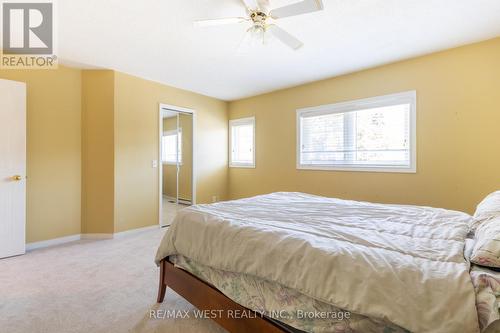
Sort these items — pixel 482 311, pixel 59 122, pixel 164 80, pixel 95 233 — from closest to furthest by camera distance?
pixel 482 311 < pixel 59 122 < pixel 95 233 < pixel 164 80

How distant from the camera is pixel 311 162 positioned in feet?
13.8

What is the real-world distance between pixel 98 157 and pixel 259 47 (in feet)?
9.06

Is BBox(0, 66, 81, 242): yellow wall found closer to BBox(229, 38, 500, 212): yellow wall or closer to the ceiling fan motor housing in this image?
the ceiling fan motor housing

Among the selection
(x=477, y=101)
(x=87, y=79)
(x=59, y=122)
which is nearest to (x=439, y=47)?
(x=477, y=101)

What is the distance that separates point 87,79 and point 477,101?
16.3 ft

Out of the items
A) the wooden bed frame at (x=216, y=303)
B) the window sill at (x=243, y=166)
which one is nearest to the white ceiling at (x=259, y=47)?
the window sill at (x=243, y=166)

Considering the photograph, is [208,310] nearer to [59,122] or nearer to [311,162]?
[311,162]

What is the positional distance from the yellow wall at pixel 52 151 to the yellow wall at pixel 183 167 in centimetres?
153

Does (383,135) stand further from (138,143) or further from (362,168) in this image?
(138,143)

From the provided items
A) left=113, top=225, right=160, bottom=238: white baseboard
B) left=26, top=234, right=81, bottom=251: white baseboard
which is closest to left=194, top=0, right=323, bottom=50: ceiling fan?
left=113, top=225, right=160, bottom=238: white baseboard

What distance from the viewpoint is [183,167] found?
5008 millimetres

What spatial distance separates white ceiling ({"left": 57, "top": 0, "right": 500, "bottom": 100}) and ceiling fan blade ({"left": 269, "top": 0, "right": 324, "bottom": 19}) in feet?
0.96

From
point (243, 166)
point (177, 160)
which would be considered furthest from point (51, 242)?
point (243, 166)

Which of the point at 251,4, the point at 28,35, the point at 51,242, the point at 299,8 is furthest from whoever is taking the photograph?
the point at 51,242
